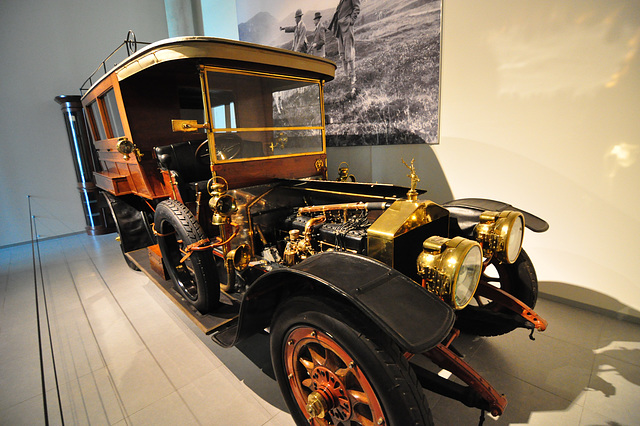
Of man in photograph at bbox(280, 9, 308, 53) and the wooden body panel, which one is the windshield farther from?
man in photograph at bbox(280, 9, 308, 53)

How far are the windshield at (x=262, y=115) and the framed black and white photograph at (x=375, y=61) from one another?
1140 mm

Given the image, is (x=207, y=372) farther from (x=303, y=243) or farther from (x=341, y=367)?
(x=341, y=367)

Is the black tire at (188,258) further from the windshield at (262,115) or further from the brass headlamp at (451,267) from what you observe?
the brass headlamp at (451,267)

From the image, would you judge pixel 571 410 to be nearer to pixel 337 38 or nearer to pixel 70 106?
pixel 337 38

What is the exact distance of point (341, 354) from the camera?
116cm

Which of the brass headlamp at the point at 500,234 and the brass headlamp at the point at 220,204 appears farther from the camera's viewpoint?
the brass headlamp at the point at 220,204

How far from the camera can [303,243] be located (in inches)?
70.9

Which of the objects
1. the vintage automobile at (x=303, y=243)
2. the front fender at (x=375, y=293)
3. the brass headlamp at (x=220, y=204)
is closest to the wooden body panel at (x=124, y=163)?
the vintage automobile at (x=303, y=243)

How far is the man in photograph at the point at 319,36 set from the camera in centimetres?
388

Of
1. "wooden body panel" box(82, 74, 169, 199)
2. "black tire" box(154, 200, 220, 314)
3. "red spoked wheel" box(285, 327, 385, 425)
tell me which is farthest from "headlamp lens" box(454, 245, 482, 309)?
"wooden body panel" box(82, 74, 169, 199)

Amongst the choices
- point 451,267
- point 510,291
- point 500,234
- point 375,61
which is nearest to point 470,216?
point 500,234

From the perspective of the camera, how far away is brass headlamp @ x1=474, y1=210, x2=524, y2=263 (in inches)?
61.6

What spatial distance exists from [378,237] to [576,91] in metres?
2.07

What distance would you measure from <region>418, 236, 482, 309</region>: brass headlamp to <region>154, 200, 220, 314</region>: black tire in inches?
57.9
